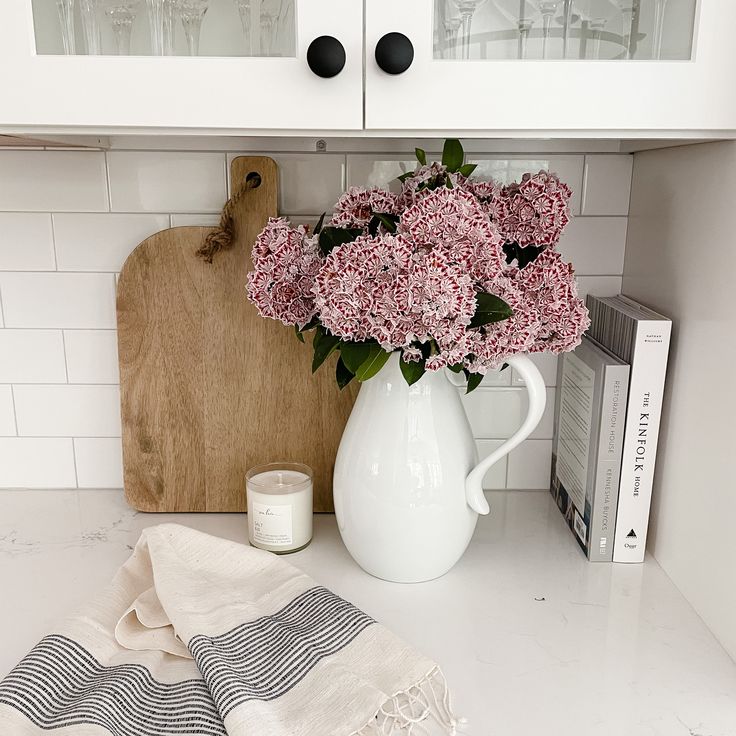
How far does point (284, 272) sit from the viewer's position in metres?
0.84

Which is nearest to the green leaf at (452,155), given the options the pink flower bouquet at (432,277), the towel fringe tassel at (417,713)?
the pink flower bouquet at (432,277)

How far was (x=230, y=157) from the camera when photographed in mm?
1066

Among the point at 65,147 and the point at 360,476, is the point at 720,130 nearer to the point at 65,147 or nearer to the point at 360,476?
the point at 360,476

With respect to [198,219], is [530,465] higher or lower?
lower

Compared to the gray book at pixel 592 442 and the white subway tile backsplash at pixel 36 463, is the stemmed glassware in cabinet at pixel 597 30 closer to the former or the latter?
the gray book at pixel 592 442

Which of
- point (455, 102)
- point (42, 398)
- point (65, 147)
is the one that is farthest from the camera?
point (42, 398)

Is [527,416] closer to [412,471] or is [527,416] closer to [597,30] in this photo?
[412,471]

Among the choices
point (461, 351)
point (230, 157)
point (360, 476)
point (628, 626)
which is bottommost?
point (628, 626)

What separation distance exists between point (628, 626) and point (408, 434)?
0.33m

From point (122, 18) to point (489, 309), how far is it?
465 mm

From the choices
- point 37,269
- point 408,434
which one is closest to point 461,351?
point 408,434

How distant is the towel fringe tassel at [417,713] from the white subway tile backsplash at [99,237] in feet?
2.33

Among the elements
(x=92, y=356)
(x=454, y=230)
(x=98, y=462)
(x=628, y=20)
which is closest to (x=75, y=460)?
(x=98, y=462)

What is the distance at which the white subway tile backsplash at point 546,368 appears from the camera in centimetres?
115
